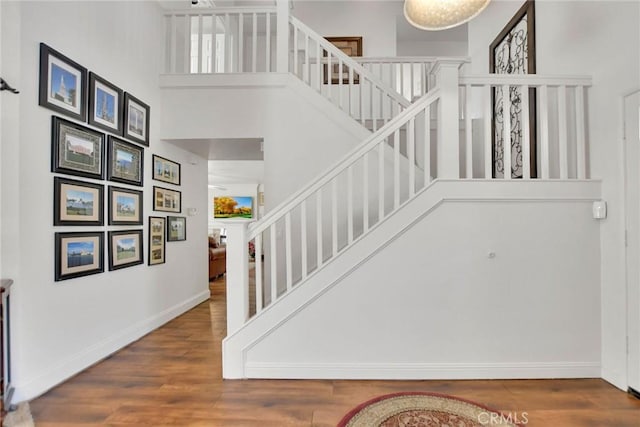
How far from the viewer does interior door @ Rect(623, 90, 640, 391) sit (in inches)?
82.1

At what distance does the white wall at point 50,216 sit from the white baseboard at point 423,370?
1.39 m

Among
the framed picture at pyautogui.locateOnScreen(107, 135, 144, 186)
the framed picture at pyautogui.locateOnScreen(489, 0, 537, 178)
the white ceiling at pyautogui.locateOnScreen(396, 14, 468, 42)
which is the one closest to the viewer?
the framed picture at pyautogui.locateOnScreen(107, 135, 144, 186)

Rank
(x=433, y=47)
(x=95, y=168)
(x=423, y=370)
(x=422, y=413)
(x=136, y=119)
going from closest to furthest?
1. (x=422, y=413)
2. (x=423, y=370)
3. (x=95, y=168)
4. (x=136, y=119)
5. (x=433, y=47)

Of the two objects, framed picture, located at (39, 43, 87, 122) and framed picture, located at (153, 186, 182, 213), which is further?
framed picture, located at (153, 186, 182, 213)

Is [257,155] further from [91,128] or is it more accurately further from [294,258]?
[91,128]

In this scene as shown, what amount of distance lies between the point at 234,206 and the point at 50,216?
9527mm

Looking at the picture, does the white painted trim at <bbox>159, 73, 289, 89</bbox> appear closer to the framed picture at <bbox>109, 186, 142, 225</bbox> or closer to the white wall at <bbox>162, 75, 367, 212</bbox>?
the white wall at <bbox>162, 75, 367, 212</bbox>

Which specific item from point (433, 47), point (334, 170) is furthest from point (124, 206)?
point (433, 47)

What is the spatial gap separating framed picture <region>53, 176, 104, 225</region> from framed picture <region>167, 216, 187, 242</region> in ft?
3.59

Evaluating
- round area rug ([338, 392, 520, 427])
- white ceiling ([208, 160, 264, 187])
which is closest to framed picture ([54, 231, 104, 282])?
round area rug ([338, 392, 520, 427])

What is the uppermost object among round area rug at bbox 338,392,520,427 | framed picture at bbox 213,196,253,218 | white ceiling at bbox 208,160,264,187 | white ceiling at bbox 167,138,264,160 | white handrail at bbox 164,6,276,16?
white handrail at bbox 164,6,276,16

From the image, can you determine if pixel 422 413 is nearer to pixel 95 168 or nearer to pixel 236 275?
pixel 236 275

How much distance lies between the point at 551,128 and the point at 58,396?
4.54m

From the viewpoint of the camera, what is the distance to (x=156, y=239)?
3518 millimetres
